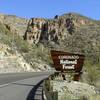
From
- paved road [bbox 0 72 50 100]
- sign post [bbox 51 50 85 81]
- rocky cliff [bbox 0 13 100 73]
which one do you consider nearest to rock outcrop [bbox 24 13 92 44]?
rocky cliff [bbox 0 13 100 73]

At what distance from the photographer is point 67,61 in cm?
2598

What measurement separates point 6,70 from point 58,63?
39.0 metres

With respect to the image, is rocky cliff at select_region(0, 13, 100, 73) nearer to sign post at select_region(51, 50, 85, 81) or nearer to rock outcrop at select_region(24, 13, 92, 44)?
rock outcrop at select_region(24, 13, 92, 44)

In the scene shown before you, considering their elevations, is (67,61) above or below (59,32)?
below

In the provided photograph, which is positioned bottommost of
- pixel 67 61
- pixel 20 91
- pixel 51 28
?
pixel 20 91

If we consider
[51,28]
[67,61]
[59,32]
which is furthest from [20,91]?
[51,28]

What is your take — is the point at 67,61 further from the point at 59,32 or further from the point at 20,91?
Result: the point at 59,32

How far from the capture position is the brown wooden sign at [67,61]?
83.9ft

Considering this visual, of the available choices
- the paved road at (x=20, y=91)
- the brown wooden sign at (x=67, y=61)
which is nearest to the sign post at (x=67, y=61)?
the brown wooden sign at (x=67, y=61)

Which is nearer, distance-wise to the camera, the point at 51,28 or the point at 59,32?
the point at 59,32

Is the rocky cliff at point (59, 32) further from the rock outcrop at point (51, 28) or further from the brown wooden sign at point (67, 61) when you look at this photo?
the brown wooden sign at point (67, 61)

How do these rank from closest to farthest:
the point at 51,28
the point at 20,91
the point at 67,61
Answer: the point at 20,91
the point at 67,61
the point at 51,28

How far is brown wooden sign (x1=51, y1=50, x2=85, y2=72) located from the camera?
2558 cm

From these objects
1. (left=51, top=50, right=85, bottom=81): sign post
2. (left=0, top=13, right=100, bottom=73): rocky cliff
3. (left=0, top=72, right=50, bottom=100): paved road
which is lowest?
(left=0, top=72, right=50, bottom=100): paved road
